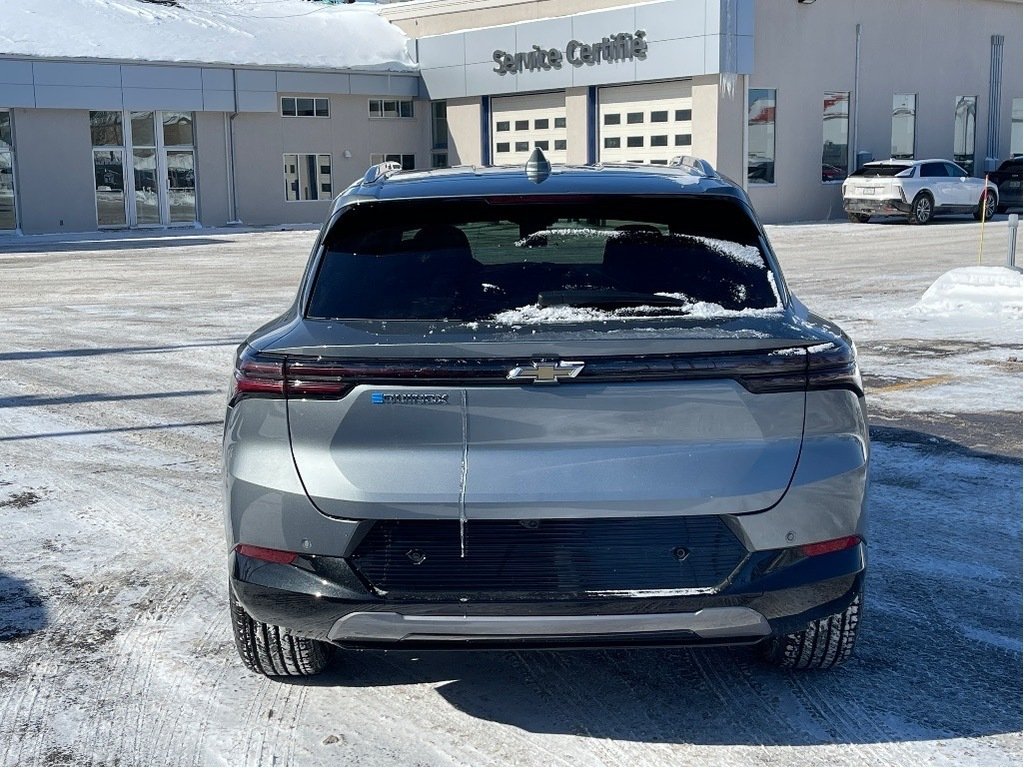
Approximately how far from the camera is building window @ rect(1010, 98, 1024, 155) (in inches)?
1673

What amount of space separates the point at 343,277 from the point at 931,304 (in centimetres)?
1138

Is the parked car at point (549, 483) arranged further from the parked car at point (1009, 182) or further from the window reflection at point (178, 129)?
the window reflection at point (178, 129)

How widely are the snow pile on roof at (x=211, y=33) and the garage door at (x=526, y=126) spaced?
4229 mm

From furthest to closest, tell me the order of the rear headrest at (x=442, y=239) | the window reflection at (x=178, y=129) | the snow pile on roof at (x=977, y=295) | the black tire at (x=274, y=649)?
the window reflection at (x=178, y=129) < the snow pile on roof at (x=977, y=295) < the rear headrest at (x=442, y=239) < the black tire at (x=274, y=649)

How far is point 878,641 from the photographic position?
456cm

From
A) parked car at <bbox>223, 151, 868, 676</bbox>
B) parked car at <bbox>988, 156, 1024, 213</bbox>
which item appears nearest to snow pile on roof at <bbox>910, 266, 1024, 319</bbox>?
parked car at <bbox>223, 151, 868, 676</bbox>

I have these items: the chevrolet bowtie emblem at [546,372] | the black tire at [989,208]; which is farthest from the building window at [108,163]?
the chevrolet bowtie emblem at [546,372]

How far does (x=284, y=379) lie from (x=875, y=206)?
107 feet

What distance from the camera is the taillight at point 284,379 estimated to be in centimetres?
354

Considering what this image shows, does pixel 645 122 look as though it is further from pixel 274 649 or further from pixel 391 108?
pixel 274 649

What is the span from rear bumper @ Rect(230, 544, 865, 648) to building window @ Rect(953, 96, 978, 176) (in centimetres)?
4079

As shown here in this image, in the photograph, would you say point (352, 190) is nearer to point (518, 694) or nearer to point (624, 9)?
point (518, 694)

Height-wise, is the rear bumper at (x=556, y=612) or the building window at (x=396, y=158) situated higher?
the building window at (x=396, y=158)

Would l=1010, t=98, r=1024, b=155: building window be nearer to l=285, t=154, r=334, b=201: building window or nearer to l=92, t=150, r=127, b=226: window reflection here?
l=285, t=154, r=334, b=201: building window
